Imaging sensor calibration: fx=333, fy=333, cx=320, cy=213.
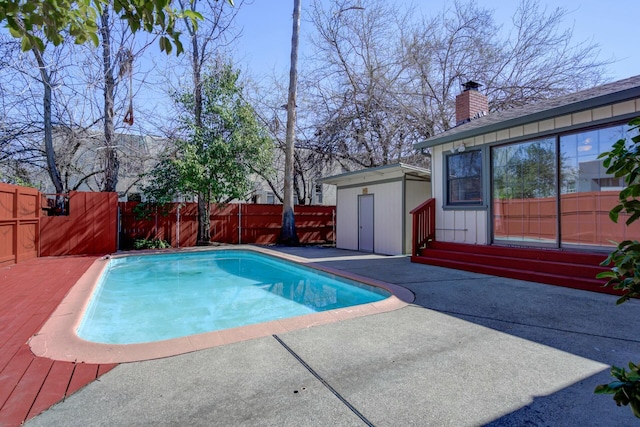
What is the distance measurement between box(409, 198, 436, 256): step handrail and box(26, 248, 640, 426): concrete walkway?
13.4ft

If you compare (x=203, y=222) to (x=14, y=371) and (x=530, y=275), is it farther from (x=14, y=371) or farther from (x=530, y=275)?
(x=530, y=275)

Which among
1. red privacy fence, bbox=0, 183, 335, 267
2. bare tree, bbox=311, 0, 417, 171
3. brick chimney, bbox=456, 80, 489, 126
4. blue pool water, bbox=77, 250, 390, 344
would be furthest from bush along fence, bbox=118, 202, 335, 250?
brick chimney, bbox=456, 80, 489, 126

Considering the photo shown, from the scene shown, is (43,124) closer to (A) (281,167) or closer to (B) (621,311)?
(A) (281,167)

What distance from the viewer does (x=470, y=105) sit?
974 cm

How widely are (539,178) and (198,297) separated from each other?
279 inches

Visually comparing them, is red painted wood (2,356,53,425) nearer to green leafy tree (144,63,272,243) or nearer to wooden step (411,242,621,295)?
wooden step (411,242,621,295)

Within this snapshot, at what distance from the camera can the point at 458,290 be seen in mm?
5152

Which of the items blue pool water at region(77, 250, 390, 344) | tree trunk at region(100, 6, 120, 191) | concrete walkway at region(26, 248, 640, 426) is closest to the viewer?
concrete walkway at region(26, 248, 640, 426)

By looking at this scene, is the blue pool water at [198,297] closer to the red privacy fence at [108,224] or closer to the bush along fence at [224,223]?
the red privacy fence at [108,224]

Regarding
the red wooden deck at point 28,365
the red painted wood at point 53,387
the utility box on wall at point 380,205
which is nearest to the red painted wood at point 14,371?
the red wooden deck at point 28,365

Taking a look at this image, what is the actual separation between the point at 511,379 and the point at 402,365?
779 millimetres

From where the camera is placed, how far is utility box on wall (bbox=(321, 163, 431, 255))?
9586mm

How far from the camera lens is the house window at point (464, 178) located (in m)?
7.40

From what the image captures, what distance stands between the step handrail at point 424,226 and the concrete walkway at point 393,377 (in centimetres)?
408
